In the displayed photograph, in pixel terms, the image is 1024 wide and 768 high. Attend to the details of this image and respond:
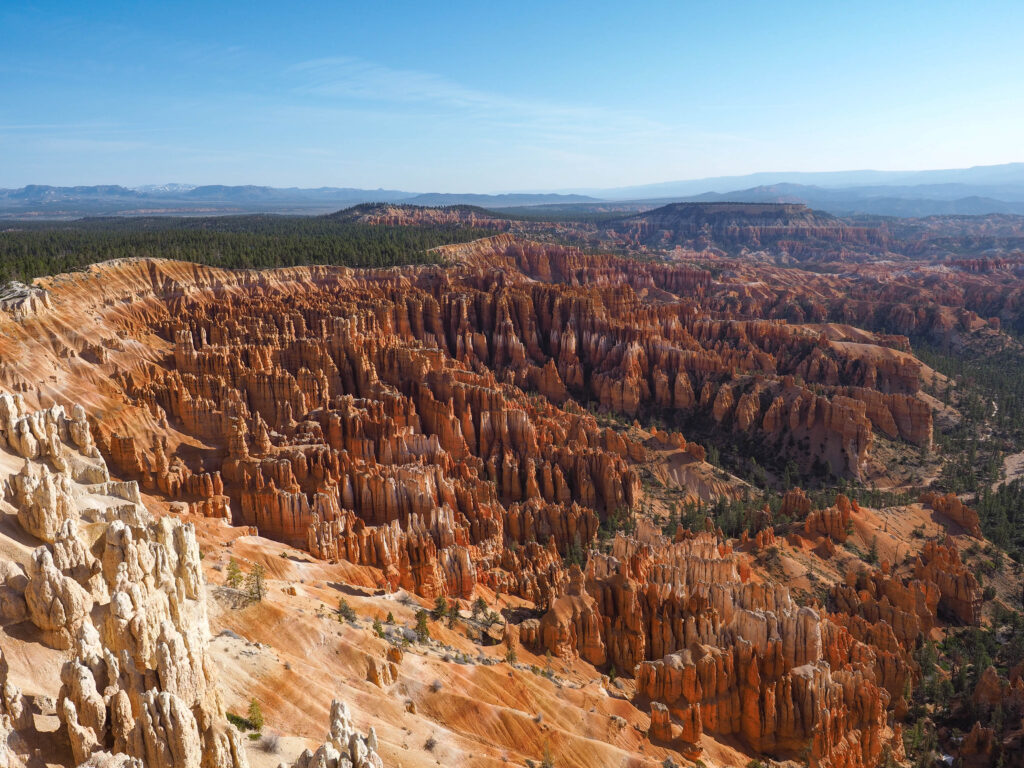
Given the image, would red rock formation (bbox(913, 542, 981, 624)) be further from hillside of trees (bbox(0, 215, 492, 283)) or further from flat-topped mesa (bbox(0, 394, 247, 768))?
hillside of trees (bbox(0, 215, 492, 283))

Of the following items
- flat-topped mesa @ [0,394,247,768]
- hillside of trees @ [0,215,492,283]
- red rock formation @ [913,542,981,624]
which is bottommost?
red rock formation @ [913,542,981,624]

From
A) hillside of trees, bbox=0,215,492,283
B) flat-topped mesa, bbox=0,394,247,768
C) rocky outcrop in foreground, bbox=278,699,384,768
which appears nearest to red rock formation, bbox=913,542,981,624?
rocky outcrop in foreground, bbox=278,699,384,768

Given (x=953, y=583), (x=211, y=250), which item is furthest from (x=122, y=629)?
(x=211, y=250)

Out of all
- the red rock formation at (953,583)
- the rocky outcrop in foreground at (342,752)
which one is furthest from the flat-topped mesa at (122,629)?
the red rock formation at (953,583)

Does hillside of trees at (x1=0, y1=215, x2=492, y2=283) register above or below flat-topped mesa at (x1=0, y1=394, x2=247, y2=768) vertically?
above

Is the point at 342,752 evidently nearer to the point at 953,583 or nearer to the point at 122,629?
the point at 122,629

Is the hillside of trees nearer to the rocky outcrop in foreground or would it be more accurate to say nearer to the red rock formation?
the rocky outcrop in foreground

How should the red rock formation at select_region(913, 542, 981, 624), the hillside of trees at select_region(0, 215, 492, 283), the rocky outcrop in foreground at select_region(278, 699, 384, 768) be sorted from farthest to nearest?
the hillside of trees at select_region(0, 215, 492, 283)
the red rock formation at select_region(913, 542, 981, 624)
the rocky outcrop in foreground at select_region(278, 699, 384, 768)

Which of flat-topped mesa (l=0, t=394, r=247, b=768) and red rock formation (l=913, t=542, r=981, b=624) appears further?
red rock formation (l=913, t=542, r=981, b=624)

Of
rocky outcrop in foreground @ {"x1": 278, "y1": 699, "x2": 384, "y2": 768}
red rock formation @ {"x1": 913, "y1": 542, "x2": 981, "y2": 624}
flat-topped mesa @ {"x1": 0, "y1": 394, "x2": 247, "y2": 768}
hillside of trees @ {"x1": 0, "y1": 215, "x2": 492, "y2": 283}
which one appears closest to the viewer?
flat-topped mesa @ {"x1": 0, "y1": 394, "x2": 247, "y2": 768}

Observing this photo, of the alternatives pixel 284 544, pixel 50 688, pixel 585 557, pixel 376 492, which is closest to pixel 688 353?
pixel 585 557
